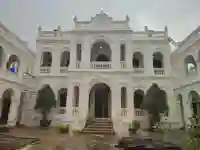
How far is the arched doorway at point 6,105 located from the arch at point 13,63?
1.39 metres

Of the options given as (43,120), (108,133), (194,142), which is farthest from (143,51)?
(194,142)

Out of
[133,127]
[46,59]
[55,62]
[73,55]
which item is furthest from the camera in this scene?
[46,59]

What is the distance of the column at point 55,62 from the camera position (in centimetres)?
1264

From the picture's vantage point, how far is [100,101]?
489 inches

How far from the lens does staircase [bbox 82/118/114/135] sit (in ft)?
32.1

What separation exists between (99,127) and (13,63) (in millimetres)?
7122

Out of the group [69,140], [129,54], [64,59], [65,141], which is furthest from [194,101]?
[64,59]

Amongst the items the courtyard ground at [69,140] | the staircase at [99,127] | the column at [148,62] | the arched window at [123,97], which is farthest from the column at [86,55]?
the courtyard ground at [69,140]

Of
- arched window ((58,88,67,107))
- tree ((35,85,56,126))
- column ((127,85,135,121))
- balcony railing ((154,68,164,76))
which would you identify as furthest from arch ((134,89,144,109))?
tree ((35,85,56,126))

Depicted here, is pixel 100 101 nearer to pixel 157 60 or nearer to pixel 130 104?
pixel 130 104

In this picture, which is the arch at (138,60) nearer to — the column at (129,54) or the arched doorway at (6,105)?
the column at (129,54)

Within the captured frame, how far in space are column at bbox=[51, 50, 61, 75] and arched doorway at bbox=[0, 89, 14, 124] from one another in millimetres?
2739

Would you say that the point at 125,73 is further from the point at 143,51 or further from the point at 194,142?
the point at 194,142

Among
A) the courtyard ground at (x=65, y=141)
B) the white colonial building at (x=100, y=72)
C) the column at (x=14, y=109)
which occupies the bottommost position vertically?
the courtyard ground at (x=65, y=141)
